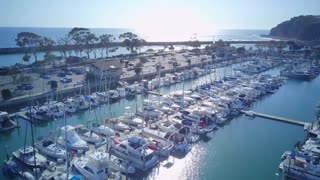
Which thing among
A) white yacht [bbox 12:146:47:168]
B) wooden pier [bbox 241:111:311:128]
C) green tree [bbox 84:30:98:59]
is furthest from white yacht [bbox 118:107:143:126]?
green tree [bbox 84:30:98:59]

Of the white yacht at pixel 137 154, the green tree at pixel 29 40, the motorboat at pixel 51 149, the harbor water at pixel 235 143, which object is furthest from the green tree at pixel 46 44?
the white yacht at pixel 137 154

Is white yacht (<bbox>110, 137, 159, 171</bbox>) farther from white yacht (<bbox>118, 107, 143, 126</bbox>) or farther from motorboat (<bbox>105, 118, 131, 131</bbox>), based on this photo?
white yacht (<bbox>118, 107, 143, 126</bbox>)

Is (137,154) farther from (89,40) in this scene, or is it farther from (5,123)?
(89,40)

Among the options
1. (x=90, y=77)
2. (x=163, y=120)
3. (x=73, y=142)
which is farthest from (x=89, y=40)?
(x=73, y=142)

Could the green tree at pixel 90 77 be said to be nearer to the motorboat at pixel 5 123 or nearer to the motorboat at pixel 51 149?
the motorboat at pixel 5 123

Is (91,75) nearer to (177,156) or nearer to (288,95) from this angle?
(177,156)

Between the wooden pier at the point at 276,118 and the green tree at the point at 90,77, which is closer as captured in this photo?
the wooden pier at the point at 276,118
